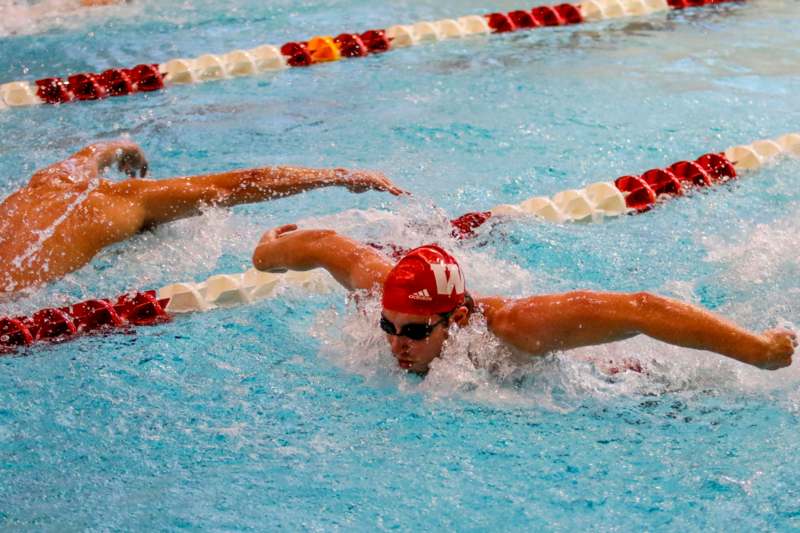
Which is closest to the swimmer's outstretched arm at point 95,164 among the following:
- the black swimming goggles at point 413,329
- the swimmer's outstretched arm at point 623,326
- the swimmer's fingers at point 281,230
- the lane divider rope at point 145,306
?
the lane divider rope at point 145,306

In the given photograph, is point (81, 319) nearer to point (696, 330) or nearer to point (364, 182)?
point (364, 182)

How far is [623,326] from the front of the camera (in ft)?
9.37

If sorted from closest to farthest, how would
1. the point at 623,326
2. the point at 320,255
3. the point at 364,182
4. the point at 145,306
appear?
1. the point at 623,326
2. the point at 320,255
3. the point at 145,306
4. the point at 364,182

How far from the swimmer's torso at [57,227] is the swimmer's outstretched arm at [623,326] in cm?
176

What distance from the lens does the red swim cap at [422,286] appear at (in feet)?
10.1

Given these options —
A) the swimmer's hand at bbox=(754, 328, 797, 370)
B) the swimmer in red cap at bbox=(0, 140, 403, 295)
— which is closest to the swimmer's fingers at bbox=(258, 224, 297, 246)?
the swimmer in red cap at bbox=(0, 140, 403, 295)

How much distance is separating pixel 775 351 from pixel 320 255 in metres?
1.57

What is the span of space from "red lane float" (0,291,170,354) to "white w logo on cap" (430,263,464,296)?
1.29 meters

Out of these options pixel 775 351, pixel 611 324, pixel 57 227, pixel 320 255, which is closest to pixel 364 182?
pixel 320 255

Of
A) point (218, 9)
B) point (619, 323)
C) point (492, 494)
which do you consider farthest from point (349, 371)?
point (218, 9)

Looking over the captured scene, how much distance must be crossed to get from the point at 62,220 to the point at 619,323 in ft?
7.64

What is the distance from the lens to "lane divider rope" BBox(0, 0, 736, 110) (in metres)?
6.32

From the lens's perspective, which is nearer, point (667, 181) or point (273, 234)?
point (273, 234)

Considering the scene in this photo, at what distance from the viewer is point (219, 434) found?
10.5ft
